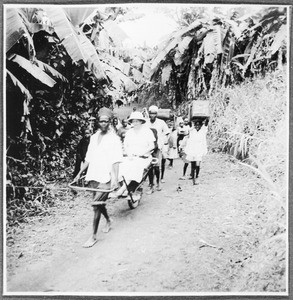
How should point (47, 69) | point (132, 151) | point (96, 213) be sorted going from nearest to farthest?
1. point (96, 213)
2. point (47, 69)
3. point (132, 151)

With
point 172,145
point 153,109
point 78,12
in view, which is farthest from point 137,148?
point 78,12

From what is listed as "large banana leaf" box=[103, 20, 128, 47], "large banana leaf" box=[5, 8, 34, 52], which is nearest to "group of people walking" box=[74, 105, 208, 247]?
"large banana leaf" box=[103, 20, 128, 47]

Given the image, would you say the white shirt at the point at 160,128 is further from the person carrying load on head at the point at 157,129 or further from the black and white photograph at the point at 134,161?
the black and white photograph at the point at 134,161

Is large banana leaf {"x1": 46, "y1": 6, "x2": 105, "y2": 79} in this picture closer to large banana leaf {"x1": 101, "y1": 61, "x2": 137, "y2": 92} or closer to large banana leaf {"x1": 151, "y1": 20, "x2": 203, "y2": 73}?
large banana leaf {"x1": 101, "y1": 61, "x2": 137, "y2": 92}

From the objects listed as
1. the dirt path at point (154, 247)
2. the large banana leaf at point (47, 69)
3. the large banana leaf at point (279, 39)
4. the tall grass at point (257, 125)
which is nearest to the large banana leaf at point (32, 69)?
the large banana leaf at point (47, 69)

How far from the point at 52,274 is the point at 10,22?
6.97ft

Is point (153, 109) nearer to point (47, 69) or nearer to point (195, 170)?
point (195, 170)

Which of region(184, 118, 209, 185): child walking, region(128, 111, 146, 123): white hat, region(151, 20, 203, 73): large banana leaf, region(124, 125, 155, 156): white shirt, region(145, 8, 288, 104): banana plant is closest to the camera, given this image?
region(145, 8, 288, 104): banana plant

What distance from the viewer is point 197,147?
3451 millimetres

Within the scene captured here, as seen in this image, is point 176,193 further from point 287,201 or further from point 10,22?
point 10,22

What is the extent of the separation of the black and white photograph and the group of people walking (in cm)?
2

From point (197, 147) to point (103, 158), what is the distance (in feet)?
3.79

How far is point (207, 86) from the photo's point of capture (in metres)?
3.65

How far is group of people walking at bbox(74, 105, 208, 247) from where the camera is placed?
2824 mm
